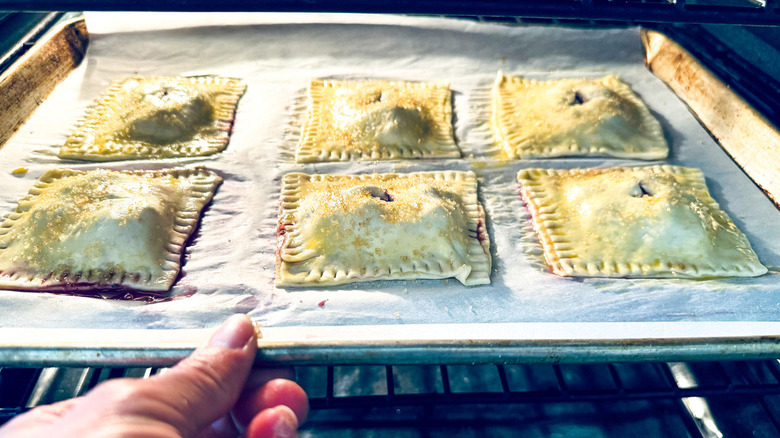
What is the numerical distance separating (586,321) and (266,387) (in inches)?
53.8

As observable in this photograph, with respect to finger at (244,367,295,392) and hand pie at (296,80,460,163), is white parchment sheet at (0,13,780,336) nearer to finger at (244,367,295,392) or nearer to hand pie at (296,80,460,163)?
hand pie at (296,80,460,163)

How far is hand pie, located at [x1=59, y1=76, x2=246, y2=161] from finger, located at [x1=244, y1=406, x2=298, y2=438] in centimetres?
218

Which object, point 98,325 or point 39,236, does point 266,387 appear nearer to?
point 98,325

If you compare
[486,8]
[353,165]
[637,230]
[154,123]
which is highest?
[154,123]

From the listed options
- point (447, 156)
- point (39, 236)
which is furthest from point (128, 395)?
point (447, 156)

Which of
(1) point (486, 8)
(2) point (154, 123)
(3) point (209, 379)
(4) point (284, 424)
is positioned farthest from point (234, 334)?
(2) point (154, 123)

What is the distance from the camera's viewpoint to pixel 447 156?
3266 mm

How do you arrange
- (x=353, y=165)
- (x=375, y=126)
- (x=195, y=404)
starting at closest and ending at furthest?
(x=195, y=404), (x=353, y=165), (x=375, y=126)

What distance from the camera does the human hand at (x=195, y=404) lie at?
43.1 inches

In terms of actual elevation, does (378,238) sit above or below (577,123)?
below

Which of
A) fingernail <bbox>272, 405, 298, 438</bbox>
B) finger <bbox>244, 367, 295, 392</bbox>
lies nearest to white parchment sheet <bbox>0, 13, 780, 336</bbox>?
finger <bbox>244, 367, 295, 392</bbox>

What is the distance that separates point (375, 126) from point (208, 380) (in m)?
2.27

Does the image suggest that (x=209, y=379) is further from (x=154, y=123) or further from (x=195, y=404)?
(x=154, y=123)

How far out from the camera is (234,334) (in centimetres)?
150
